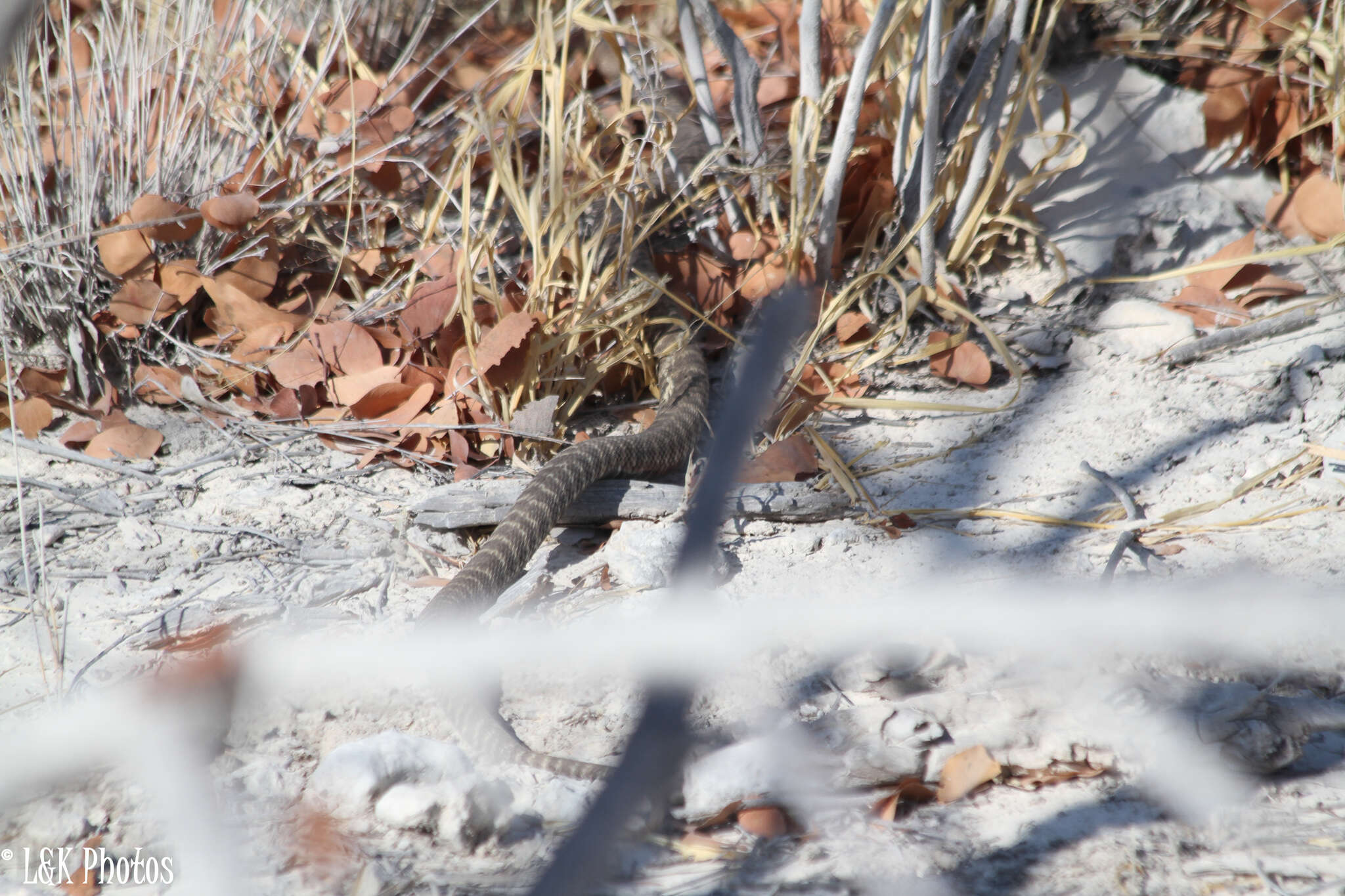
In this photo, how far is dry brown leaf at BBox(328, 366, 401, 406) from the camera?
3.05 m

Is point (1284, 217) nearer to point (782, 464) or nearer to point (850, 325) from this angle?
point (850, 325)

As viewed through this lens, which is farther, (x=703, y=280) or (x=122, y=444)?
(x=703, y=280)

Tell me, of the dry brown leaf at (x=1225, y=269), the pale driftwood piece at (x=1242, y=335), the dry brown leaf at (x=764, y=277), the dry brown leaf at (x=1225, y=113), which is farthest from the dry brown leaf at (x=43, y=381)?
the dry brown leaf at (x=1225, y=113)

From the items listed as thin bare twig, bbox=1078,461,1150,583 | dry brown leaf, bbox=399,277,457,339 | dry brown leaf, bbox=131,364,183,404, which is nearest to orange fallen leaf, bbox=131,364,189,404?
dry brown leaf, bbox=131,364,183,404

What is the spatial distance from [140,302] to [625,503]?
1963 mm

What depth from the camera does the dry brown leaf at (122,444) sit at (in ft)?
9.70

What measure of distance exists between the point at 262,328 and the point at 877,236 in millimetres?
2463

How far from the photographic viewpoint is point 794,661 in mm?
2119

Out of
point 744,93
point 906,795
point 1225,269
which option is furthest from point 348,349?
point 1225,269

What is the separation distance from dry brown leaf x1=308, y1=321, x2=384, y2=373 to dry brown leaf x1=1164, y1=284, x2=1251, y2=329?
300cm

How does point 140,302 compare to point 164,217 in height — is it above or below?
below

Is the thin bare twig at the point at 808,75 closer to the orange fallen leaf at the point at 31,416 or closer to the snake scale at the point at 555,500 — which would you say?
the snake scale at the point at 555,500

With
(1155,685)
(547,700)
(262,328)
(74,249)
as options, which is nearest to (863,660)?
(1155,685)

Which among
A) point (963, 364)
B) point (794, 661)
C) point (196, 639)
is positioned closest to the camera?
point (794, 661)
